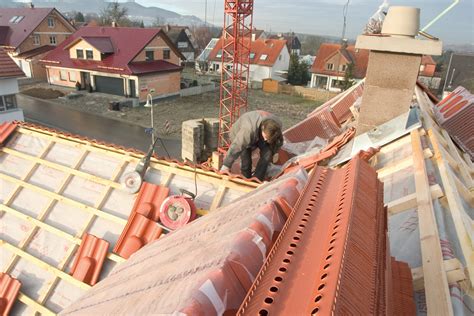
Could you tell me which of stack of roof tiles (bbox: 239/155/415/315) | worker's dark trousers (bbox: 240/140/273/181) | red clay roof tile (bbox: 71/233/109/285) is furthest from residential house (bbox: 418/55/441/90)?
stack of roof tiles (bbox: 239/155/415/315)

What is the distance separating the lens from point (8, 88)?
18.0 m

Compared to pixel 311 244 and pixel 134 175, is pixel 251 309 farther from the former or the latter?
pixel 134 175

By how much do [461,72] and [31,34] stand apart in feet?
174

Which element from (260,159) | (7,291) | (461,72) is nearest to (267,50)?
(461,72)

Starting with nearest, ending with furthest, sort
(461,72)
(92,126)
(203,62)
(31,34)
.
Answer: (92,126), (31,34), (461,72), (203,62)

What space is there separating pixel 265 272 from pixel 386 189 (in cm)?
319

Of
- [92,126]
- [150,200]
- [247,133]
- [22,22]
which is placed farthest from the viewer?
[22,22]

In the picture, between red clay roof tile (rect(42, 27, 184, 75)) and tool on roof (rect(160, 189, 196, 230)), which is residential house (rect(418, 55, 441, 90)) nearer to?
red clay roof tile (rect(42, 27, 184, 75))

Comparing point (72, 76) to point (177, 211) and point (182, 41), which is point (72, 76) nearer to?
point (182, 41)

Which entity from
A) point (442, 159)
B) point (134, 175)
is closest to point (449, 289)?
point (442, 159)

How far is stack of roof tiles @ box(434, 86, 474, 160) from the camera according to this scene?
7832mm

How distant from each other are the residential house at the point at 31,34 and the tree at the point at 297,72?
3036cm

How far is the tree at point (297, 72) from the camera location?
47281 mm

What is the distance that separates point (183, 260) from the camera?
269 centimetres
